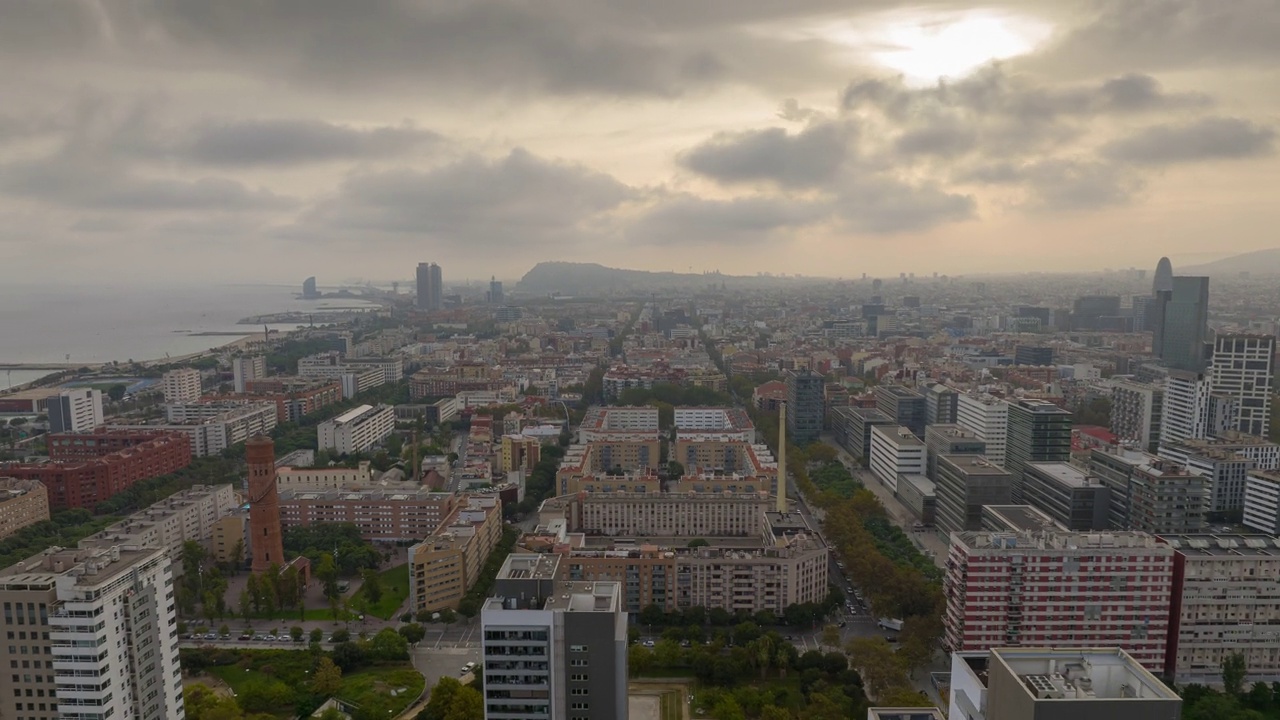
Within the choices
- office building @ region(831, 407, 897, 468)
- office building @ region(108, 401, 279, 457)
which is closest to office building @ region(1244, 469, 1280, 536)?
office building @ region(831, 407, 897, 468)

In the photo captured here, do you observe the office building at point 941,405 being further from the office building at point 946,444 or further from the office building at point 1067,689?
the office building at point 1067,689

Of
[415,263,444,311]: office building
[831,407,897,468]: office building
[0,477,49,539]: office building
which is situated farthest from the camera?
[415,263,444,311]: office building

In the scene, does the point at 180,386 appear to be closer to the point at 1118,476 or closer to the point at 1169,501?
the point at 1118,476

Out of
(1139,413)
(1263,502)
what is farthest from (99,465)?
(1139,413)

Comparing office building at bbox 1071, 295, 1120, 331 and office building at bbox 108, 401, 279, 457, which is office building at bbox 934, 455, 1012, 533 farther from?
office building at bbox 1071, 295, 1120, 331

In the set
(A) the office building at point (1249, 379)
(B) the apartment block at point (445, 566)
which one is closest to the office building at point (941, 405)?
(A) the office building at point (1249, 379)

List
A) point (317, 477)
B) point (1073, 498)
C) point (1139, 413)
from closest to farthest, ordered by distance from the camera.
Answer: point (1073, 498) < point (317, 477) < point (1139, 413)
